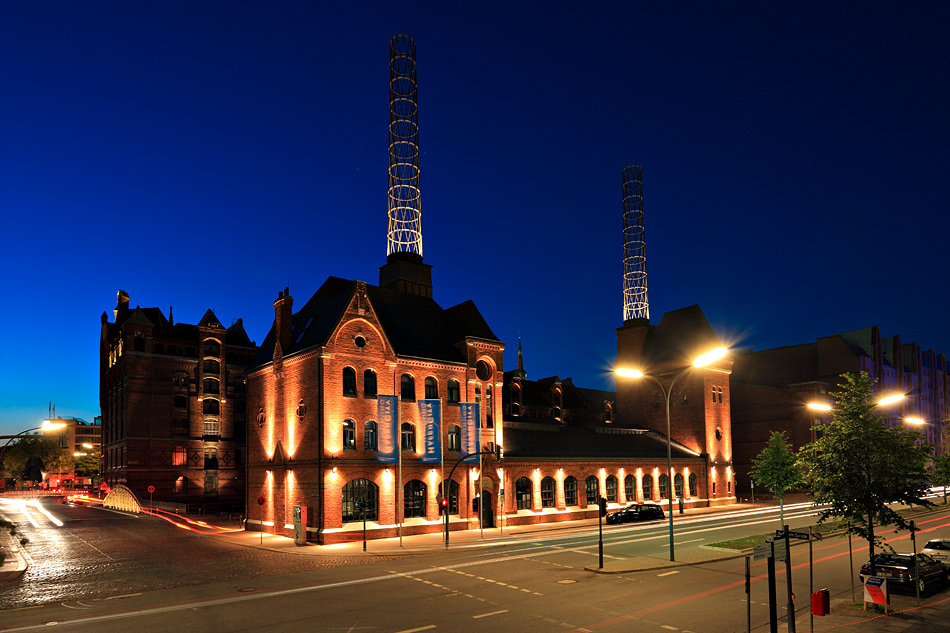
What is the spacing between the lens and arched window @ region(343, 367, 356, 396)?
1791 inches

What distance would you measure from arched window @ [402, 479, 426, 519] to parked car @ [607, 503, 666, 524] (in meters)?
14.8

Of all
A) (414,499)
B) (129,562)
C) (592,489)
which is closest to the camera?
(129,562)

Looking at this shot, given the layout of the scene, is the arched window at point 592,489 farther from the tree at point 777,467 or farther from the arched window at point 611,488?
the tree at point 777,467

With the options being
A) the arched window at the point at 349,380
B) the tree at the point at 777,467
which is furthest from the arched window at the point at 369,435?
the tree at the point at 777,467

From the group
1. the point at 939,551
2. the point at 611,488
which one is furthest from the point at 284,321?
the point at 939,551

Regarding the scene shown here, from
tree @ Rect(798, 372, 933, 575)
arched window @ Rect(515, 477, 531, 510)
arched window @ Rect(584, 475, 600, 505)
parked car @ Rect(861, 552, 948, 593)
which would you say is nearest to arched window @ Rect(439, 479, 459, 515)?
arched window @ Rect(515, 477, 531, 510)

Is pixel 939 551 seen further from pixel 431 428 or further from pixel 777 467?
pixel 431 428

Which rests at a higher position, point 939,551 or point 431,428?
point 431,428

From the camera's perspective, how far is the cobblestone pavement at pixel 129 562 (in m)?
26.5

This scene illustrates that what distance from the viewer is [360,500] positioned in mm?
44344

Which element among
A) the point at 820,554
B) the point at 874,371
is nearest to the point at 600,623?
the point at 820,554

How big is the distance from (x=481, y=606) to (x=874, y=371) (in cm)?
8684

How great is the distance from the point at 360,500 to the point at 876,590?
31239 millimetres

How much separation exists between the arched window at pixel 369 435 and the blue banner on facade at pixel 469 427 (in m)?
7.17
